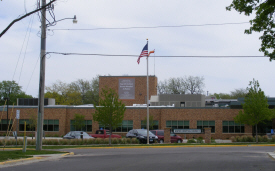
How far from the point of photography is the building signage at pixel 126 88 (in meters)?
64.1

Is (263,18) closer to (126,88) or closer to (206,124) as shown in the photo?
(206,124)

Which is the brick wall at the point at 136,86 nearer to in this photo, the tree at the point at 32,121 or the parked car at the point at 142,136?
the tree at the point at 32,121

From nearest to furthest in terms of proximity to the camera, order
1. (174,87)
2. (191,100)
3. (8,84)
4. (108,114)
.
Answer: (108,114), (191,100), (174,87), (8,84)

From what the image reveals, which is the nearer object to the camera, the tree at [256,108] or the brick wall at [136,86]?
the tree at [256,108]

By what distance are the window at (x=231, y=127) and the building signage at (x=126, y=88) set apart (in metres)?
22.4

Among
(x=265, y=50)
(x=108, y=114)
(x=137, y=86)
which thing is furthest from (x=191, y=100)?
(x=265, y=50)

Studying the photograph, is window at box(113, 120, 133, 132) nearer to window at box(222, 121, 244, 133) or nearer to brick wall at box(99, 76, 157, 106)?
window at box(222, 121, 244, 133)

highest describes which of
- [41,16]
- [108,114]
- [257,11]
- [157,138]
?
[41,16]

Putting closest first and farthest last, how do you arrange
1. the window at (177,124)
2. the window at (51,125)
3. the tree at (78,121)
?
the window at (177,124) < the tree at (78,121) < the window at (51,125)

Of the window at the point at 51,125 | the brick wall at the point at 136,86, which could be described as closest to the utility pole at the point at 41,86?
the window at the point at 51,125

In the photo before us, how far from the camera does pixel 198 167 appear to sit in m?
13.2

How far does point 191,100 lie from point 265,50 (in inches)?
1700

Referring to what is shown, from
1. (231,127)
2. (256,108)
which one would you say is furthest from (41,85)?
(231,127)

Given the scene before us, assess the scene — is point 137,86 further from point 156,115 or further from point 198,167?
point 198,167
